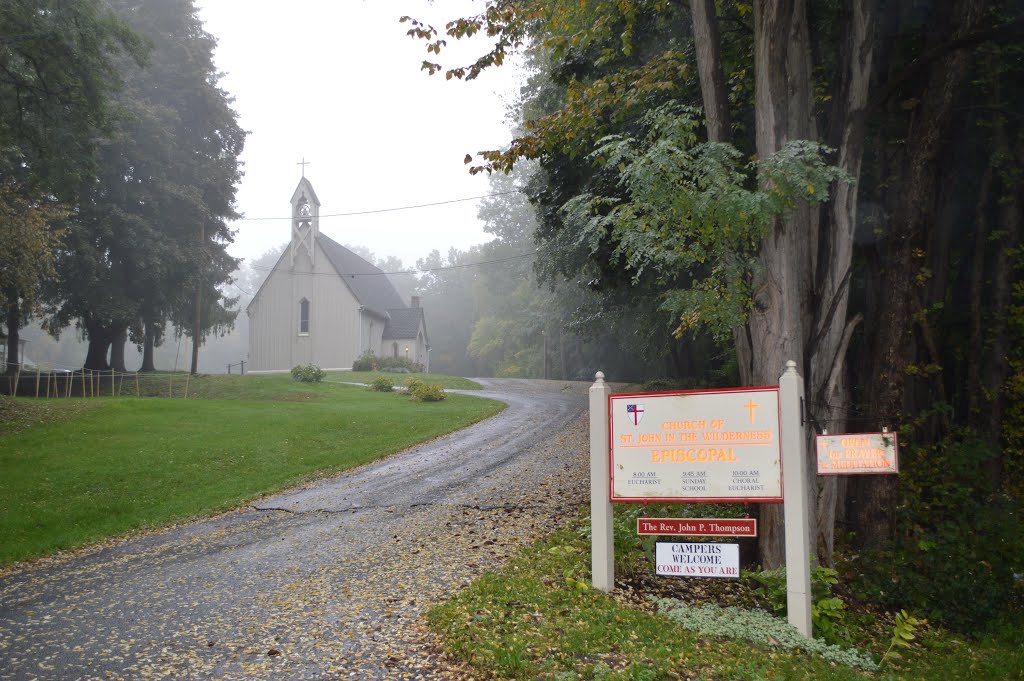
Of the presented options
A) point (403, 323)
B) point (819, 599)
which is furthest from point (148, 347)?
point (819, 599)

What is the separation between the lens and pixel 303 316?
46.2 meters

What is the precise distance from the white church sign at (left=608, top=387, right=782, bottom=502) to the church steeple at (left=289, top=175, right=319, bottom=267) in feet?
138

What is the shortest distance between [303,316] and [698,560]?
4284 cm

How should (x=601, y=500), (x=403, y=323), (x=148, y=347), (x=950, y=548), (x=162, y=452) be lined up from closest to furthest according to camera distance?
1. (x=601, y=500)
2. (x=950, y=548)
3. (x=162, y=452)
4. (x=148, y=347)
5. (x=403, y=323)

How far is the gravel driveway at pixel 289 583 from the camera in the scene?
5.69m

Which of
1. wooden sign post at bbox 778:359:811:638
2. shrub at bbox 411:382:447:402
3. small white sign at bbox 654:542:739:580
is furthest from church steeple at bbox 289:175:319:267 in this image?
wooden sign post at bbox 778:359:811:638

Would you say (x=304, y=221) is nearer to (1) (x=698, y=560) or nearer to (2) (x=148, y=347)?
(2) (x=148, y=347)

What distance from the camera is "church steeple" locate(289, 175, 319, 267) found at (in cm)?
4575

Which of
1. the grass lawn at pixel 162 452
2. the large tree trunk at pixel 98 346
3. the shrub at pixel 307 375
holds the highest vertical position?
the large tree trunk at pixel 98 346

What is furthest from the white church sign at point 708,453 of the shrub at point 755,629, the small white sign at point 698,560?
the small white sign at point 698,560

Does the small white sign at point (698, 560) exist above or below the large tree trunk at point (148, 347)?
below

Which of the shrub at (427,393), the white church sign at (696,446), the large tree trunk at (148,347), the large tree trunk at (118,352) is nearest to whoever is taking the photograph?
the white church sign at (696,446)

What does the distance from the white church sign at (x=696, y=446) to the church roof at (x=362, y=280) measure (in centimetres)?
4058

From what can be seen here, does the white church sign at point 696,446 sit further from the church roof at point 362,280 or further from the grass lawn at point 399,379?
the church roof at point 362,280
